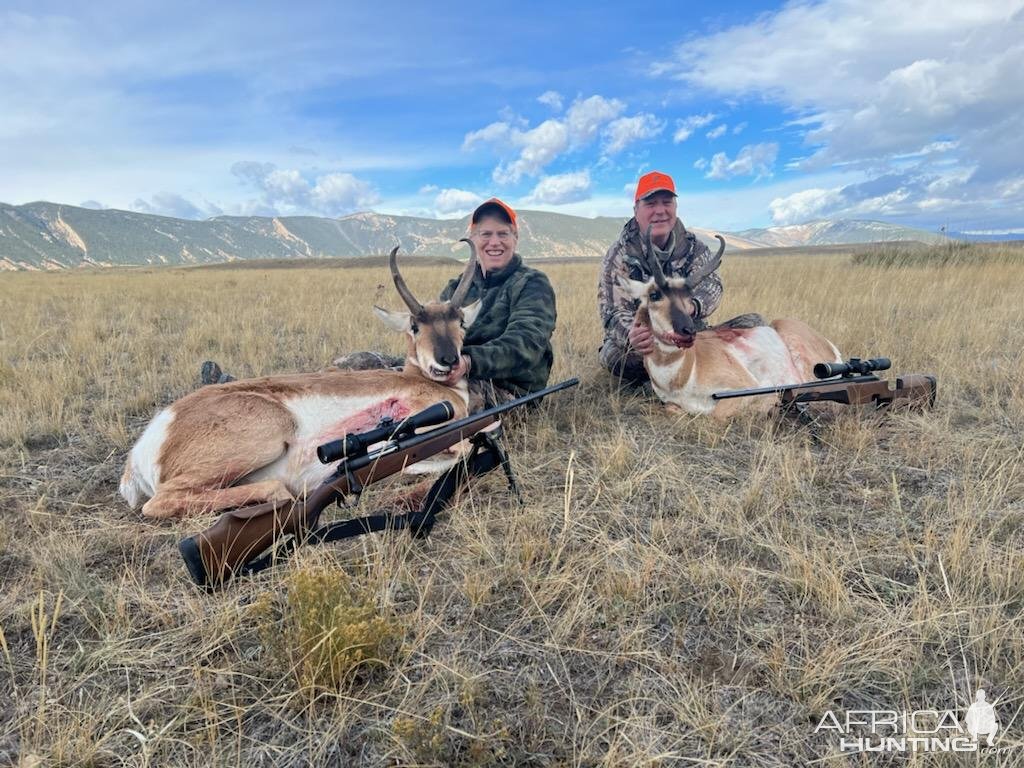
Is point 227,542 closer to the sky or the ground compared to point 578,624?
closer to the sky

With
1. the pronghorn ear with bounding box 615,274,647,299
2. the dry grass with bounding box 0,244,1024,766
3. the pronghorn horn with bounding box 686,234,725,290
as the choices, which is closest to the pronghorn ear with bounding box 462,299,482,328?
the dry grass with bounding box 0,244,1024,766

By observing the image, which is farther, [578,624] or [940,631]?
[578,624]

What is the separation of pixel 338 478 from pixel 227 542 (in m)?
0.58

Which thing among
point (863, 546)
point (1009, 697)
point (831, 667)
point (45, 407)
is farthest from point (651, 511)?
point (45, 407)

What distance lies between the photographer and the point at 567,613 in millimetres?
2338

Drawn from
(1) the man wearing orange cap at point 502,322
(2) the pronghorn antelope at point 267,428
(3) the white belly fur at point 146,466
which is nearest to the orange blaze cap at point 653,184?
(1) the man wearing orange cap at point 502,322

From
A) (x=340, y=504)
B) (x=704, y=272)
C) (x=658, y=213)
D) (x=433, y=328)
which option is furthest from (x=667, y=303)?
(x=340, y=504)

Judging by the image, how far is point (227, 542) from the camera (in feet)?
8.07

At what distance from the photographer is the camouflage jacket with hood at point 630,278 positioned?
594 cm

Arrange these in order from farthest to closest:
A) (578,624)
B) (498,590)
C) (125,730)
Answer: (498,590) → (578,624) → (125,730)

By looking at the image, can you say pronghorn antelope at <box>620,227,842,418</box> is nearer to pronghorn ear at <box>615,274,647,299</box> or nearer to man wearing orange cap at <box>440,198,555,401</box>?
pronghorn ear at <box>615,274,647,299</box>

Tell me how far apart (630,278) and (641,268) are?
202 mm

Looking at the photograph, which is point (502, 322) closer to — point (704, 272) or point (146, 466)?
point (704, 272)

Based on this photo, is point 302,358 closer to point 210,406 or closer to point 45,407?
point 45,407
